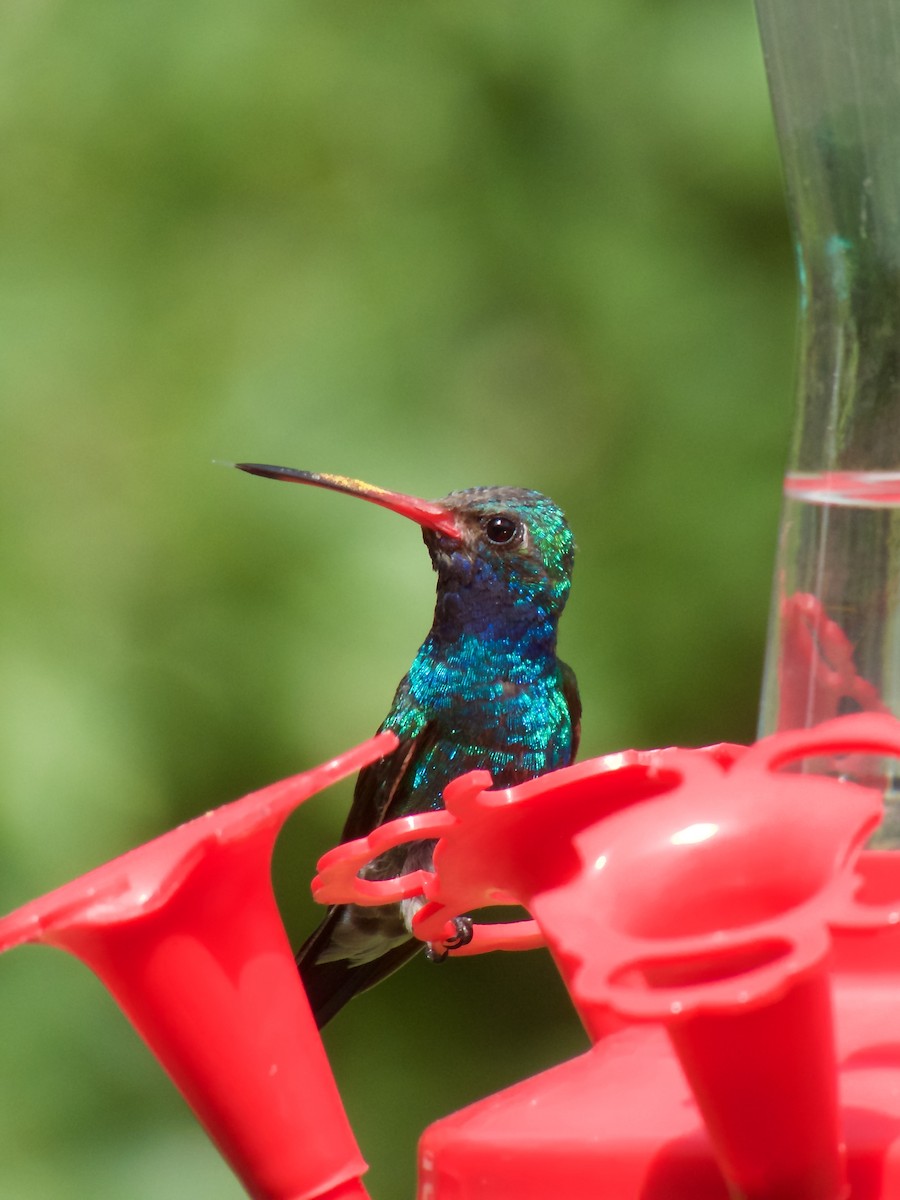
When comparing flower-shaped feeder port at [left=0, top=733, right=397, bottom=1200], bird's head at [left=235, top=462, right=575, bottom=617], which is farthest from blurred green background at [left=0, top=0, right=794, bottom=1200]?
flower-shaped feeder port at [left=0, top=733, right=397, bottom=1200]

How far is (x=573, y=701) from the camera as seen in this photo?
3.46 m

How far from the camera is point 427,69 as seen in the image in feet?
13.0

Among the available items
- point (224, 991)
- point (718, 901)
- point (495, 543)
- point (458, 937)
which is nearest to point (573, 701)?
point (495, 543)

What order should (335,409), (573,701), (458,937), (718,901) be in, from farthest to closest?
1. (335,409)
2. (573,701)
3. (458,937)
4. (718,901)

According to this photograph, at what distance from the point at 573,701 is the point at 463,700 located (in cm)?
28

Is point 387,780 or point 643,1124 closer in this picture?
point 643,1124

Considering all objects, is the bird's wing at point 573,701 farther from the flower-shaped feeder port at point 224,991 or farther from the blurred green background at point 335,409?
the flower-shaped feeder port at point 224,991

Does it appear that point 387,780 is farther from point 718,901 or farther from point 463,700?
point 718,901

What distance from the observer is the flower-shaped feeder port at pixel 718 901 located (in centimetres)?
108

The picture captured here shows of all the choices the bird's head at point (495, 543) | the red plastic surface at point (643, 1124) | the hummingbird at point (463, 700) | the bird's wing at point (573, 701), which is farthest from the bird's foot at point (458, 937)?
the red plastic surface at point (643, 1124)

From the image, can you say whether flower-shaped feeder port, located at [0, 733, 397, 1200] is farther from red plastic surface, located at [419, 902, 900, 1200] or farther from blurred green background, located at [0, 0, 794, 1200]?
blurred green background, located at [0, 0, 794, 1200]

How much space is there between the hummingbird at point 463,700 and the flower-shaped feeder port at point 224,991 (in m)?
1.64

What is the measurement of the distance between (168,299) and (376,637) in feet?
3.23

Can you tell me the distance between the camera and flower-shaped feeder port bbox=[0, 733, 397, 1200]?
1526mm
